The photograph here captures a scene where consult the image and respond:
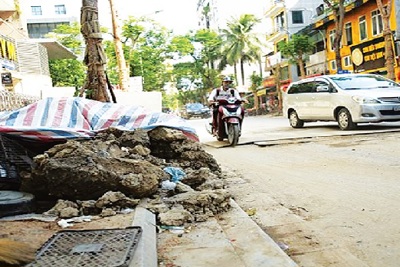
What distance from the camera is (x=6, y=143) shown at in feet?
13.7

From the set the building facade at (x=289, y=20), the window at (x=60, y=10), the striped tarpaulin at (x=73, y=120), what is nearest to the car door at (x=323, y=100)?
the striped tarpaulin at (x=73, y=120)

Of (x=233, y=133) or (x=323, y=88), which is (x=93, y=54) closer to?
(x=233, y=133)

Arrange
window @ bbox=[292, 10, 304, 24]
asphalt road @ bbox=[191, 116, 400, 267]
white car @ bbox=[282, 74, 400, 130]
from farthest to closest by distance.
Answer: window @ bbox=[292, 10, 304, 24] < white car @ bbox=[282, 74, 400, 130] < asphalt road @ bbox=[191, 116, 400, 267]

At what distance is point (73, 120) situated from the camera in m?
5.02

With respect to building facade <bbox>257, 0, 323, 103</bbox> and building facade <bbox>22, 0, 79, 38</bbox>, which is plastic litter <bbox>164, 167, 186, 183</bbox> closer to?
building facade <bbox>257, 0, 323, 103</bbox>

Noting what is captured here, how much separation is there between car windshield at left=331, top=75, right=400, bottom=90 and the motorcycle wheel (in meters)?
3.71

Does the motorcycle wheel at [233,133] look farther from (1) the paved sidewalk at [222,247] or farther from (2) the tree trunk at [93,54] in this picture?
(1) the paved sidewalk at [222,247]

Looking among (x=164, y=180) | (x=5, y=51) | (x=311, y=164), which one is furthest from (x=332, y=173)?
(x=5, y=51)

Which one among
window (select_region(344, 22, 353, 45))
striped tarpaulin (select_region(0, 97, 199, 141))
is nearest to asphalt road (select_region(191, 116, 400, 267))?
striped tarpaulin (select_region(0, 97, 199, 141))

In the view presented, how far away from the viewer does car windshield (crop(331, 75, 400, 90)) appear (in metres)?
11.0

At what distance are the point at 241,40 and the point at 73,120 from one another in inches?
1782

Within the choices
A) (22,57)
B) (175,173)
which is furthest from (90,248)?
(22,57)

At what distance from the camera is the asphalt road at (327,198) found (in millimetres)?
2793

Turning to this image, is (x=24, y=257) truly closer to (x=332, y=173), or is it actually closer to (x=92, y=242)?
(x=92, y=242)
